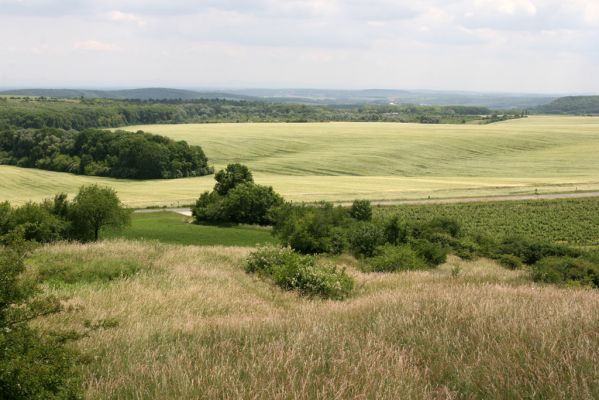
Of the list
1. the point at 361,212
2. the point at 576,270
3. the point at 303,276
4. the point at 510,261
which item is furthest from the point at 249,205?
the point at 303,276

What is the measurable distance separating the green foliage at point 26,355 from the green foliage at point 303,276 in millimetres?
7719

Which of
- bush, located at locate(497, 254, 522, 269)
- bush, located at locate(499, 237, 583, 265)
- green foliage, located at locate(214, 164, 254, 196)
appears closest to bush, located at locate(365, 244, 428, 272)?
bush, located at locate(497, 254, 522, 269)

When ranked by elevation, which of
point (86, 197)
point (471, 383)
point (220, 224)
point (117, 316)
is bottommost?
point (220, 224)

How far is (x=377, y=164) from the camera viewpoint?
315ft

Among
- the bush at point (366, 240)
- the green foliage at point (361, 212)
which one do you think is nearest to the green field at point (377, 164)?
the green foliage at point (361, 212)

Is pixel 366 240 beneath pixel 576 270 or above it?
beneath

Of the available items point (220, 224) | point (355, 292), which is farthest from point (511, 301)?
point (220, 224)

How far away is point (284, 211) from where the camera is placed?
1943 inches

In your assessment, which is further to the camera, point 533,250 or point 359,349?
point 533,250

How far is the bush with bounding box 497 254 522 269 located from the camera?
117 feet

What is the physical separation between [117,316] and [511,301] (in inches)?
241

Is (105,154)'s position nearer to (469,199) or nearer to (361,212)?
(361,212)

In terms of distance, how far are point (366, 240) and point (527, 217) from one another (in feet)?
89.2

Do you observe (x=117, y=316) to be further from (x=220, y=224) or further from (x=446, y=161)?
(x=446, y=161)
